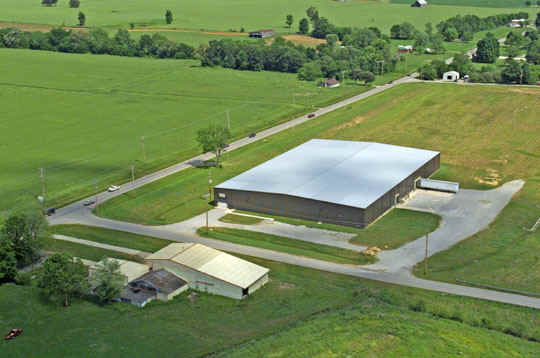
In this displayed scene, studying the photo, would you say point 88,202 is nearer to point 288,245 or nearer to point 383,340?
Result: point 288,245

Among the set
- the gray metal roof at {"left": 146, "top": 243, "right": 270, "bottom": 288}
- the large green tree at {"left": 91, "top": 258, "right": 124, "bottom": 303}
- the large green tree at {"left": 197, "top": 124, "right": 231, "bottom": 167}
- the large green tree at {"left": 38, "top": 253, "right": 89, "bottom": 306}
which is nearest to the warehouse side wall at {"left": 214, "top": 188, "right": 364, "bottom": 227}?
the gray metal roof at {"left": 146, "top": 243, "right": 270, "bottom": 288}

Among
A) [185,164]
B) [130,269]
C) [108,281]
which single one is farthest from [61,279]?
[185,164]

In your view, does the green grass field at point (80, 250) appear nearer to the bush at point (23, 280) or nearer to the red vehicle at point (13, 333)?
the bush at point (23, 280)

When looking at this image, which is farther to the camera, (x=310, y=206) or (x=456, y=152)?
(x=456, y=152)

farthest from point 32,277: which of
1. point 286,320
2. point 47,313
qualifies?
point 286,320

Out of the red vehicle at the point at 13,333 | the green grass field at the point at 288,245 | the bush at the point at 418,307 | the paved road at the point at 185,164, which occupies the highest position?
the paved road at the point at 185,164

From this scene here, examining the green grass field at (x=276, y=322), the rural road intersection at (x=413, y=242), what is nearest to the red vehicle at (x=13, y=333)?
the green grass field at (x=276, y=322)

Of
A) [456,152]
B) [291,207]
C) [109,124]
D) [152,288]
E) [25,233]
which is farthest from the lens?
[109,124]

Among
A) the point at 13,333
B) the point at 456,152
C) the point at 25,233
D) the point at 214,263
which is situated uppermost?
the point at 25,233

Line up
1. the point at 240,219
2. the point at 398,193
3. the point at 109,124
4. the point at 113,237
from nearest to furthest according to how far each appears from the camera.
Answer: the point at 113,237
the point at 240,219
the point at 398,193
the point at 109,124
